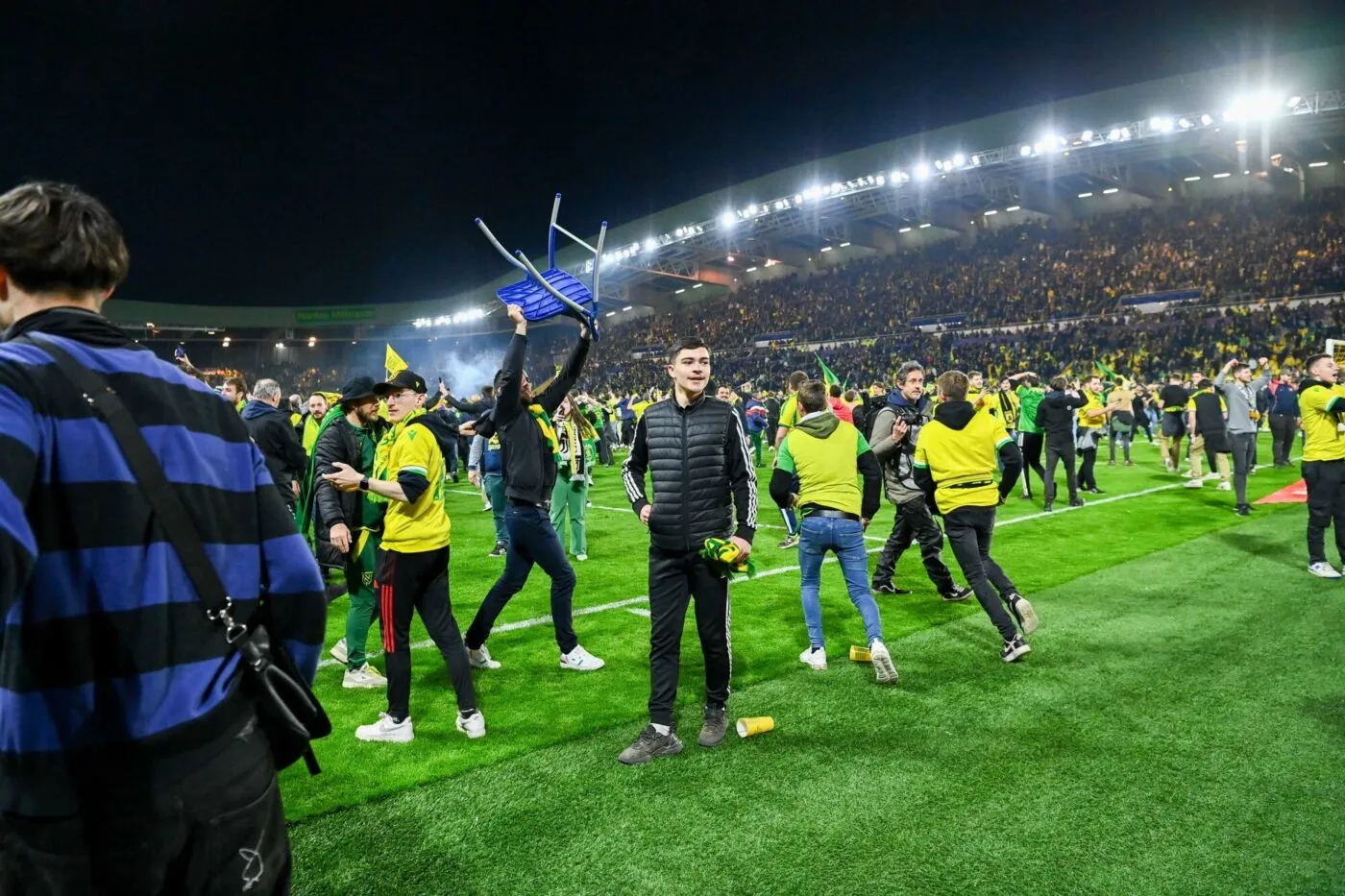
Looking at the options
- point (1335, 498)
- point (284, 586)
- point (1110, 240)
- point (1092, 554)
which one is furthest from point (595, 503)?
point (1110, 240)

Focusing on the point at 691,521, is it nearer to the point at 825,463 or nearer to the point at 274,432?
the point at 825,463

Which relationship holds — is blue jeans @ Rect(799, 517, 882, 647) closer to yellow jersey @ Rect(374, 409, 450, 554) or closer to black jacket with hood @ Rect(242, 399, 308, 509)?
yellow jersey @ Rect(374, 409, 450, 554)

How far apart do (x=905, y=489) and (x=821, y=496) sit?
2.27 metres

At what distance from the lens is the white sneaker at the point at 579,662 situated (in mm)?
6129

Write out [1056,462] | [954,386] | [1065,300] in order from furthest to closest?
[1065,300]
[1056,462]
[954,386]

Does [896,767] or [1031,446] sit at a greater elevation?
[1031,446]

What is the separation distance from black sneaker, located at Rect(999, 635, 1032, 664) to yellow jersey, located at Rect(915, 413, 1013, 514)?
3.32 feet

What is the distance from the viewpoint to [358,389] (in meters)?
5.73

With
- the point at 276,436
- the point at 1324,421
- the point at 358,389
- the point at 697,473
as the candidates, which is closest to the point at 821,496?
the point at 697,473

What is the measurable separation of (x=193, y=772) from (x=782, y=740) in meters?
3.67

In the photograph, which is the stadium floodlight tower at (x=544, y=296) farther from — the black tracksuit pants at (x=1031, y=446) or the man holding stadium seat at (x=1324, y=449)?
the black tracksuit pants at (x=1031, y=446)

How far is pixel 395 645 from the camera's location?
15.5 feet

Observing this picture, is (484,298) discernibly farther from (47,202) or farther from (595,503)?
(47,202)

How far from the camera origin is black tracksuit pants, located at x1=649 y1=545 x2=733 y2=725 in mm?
4602
